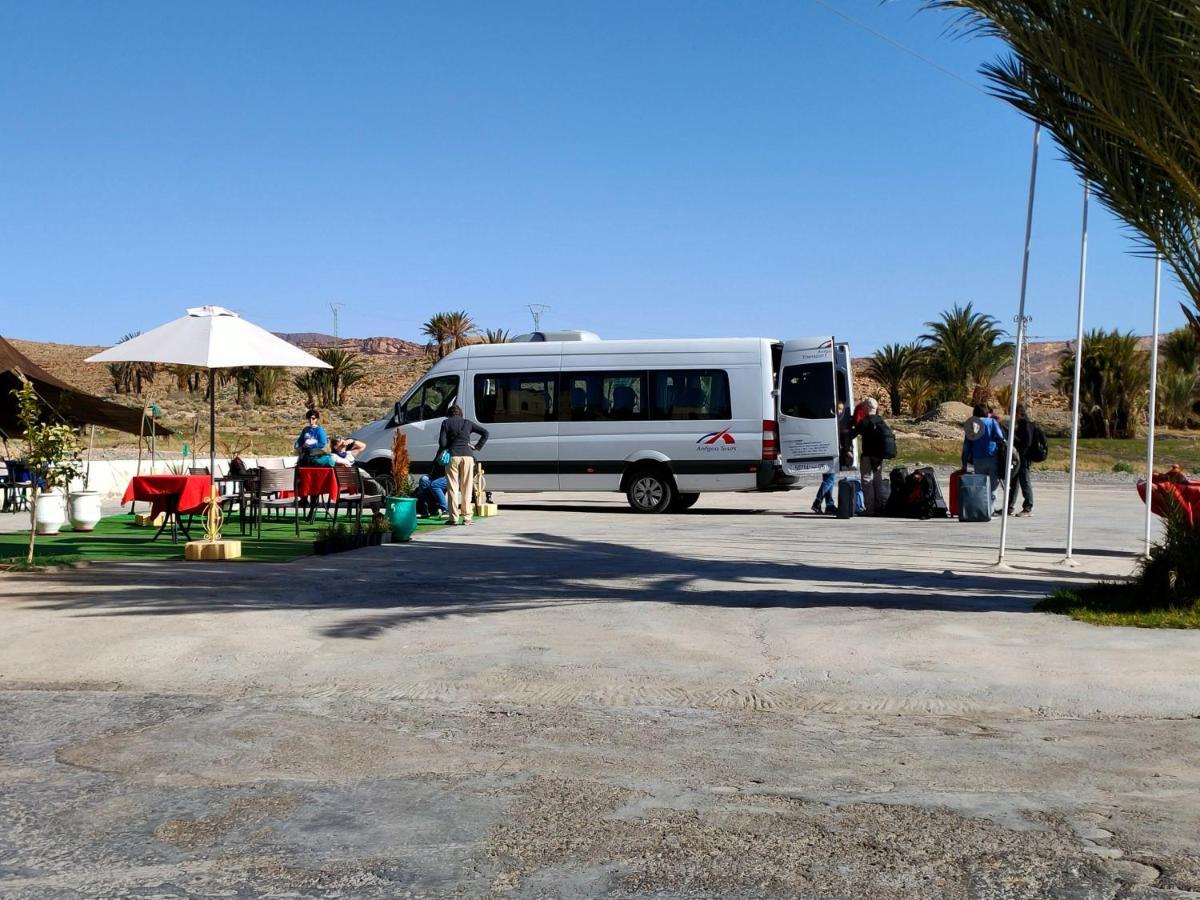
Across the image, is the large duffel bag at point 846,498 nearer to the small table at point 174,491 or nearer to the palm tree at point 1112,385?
the small table at point 174,491

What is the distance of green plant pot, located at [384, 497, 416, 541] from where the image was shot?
1495 centimetres

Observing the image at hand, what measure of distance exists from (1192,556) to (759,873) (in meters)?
6.35

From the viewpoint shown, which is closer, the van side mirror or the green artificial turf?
the green artificial turf

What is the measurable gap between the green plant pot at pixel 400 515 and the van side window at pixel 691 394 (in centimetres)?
595

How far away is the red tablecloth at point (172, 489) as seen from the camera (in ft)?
48.0

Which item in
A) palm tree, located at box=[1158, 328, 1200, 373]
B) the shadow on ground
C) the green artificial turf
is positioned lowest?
the green artificial turf

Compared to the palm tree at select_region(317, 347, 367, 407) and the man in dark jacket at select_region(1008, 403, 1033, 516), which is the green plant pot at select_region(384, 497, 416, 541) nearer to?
the man in dark jacket at select_region(1008, 403, 1033, 516)

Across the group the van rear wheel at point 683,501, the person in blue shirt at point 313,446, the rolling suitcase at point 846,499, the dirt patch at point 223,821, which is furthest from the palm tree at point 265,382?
the dirt patch at point 223,821

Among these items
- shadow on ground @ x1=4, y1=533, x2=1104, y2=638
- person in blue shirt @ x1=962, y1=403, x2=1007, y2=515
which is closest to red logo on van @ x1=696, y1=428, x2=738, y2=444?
person in blue shirt @ x1=962, y1=403, x2=1007, y2=515

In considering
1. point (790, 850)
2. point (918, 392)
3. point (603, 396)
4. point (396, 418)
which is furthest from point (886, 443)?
point (918, 392)

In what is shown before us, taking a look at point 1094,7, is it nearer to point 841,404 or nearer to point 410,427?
point 841,404

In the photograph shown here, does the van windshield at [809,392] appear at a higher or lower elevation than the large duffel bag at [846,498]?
higher

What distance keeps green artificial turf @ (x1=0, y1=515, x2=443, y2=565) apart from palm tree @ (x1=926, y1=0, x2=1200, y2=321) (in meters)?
8.16

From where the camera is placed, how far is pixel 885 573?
461 inches
